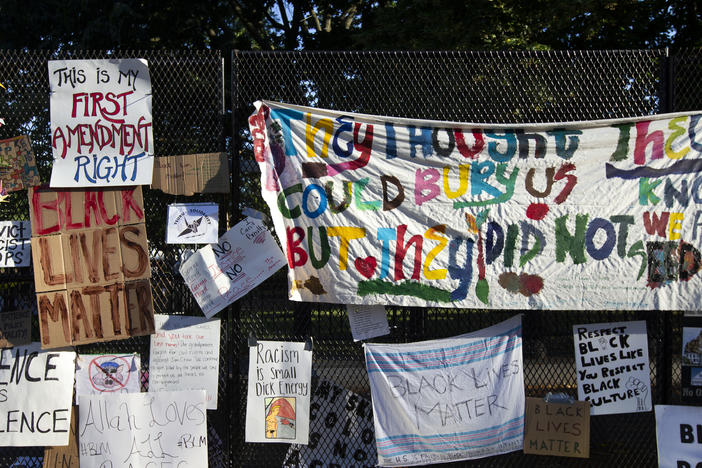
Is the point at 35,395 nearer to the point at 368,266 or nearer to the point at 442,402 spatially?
the point at 368,266

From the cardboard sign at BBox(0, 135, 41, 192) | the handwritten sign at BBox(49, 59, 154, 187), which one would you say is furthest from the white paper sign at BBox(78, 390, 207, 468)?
the cardboard sign at BBox(0, 135, 41, 192)

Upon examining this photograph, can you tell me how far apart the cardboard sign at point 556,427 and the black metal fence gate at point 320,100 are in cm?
18

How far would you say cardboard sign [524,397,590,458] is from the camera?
4129mm

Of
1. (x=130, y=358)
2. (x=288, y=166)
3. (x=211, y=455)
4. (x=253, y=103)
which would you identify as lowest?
(x=211, y=455)

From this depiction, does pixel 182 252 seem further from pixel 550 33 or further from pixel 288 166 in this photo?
pixel 550 33

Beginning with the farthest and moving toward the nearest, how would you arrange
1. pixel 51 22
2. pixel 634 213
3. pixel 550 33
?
pixel 51 22
pixel 550 33
pixel 634 213

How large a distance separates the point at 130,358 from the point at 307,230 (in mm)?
1442

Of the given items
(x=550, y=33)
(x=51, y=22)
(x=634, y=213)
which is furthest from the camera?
(x=51, y=22)

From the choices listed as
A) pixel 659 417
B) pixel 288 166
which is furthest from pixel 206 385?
pixel 659 417

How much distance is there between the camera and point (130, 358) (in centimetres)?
421

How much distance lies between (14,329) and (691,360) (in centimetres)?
440

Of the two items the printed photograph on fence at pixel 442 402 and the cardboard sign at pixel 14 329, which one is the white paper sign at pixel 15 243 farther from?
the printed photograph on fence at pixel 442 402

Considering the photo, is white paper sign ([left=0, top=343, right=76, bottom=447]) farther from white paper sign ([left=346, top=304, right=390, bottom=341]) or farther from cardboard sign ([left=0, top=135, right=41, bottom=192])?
white paper sign ([left=346, top=304, right=390, bottom=341])

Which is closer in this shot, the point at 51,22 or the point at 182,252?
the point at 182,252
